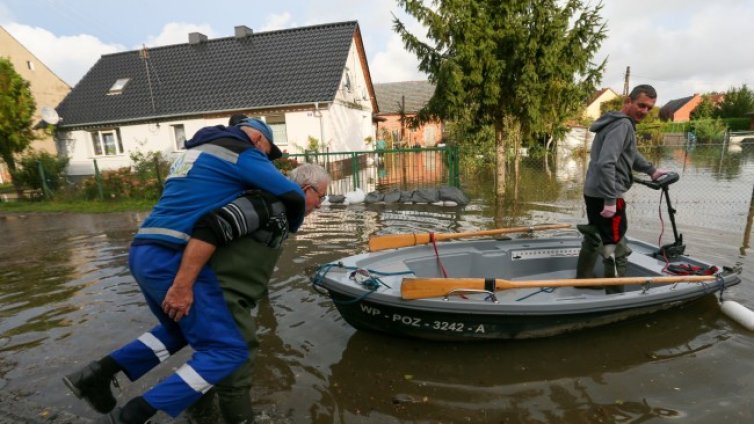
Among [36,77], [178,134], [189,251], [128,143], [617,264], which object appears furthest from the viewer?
[36,77]

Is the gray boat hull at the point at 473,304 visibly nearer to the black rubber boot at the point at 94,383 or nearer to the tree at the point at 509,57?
the black rubber boot at the point at 94,383

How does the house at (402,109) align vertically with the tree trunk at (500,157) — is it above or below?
above

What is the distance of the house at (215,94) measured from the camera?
57.0ft

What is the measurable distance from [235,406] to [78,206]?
1290 centimetres

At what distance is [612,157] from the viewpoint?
360 centimetres

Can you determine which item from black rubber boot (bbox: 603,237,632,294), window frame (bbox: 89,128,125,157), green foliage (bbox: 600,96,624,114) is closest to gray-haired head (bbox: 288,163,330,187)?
black rubber boot (bbox: 603,237,632,294)

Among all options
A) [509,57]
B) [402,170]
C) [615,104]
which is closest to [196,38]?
[402,170]

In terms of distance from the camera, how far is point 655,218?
827cm

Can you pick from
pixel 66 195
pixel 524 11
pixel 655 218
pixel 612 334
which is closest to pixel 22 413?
pixel 612 334

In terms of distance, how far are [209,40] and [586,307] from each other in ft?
74.8

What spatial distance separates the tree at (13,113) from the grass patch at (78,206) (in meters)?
1.34

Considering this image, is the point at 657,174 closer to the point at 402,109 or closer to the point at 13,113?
the point at 13,113

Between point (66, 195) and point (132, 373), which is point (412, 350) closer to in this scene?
point (132, 373)

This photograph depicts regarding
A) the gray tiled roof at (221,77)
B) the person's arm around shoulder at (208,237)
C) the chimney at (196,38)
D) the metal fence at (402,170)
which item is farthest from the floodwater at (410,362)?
the chimney at (196,38)
